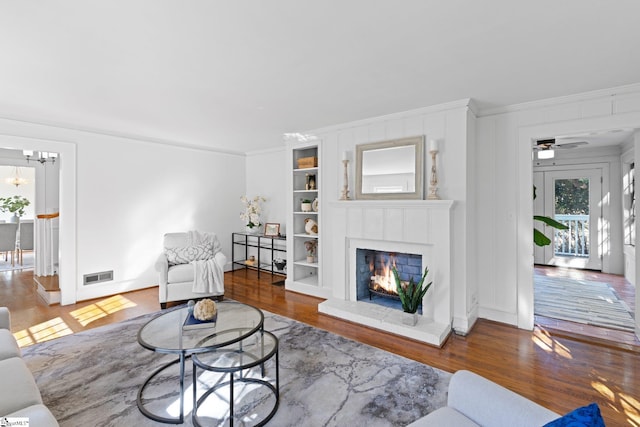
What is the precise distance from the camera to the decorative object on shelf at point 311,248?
4.79 metres

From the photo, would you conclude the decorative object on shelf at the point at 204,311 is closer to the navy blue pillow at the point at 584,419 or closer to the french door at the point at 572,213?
the navy blue pillow at the point at 584,419

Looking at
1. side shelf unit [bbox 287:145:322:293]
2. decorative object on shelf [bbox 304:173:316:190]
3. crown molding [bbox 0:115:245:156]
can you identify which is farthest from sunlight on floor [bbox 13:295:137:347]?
decorative object on shelf [bbox 304:173:316:190]

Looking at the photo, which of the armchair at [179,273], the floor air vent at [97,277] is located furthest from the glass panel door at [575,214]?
the floor air vent at [97,277]

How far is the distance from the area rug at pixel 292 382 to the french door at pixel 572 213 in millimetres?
5701

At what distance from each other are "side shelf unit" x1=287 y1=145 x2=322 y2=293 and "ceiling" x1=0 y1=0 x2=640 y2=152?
4.53 ft

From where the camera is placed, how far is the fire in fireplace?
373 cm

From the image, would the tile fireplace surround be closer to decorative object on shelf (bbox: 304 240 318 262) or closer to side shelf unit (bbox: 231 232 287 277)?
decorative object on shelf (bbox: 304 240 318 262)

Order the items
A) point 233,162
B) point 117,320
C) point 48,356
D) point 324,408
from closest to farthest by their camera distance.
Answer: point 324,408
point 48,356
point 117,320
point 233,162

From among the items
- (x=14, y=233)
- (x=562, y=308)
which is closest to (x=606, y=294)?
(x=562, y=308)

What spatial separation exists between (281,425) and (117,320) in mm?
2756

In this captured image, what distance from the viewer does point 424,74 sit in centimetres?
254

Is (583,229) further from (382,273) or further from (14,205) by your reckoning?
(14,205)

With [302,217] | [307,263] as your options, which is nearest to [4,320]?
[307,263]

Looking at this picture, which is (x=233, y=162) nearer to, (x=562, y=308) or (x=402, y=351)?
(x=402, y=351)
